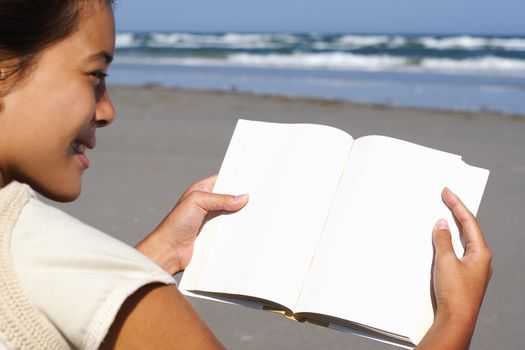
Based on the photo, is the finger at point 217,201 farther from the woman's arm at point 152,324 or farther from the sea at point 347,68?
the sea at point 347,68

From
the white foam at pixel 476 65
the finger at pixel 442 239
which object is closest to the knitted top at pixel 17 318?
the finger at pixel 442 239

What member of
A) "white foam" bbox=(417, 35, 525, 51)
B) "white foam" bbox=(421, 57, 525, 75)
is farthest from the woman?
"white foam" bbox=(417, 35, 525, 51)

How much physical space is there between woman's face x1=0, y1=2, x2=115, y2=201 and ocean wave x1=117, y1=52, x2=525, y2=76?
11.2 metres

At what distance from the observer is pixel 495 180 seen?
384 centimetres

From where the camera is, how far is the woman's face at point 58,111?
973 mm

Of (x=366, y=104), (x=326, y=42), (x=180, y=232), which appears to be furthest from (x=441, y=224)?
(x=326, y=42)

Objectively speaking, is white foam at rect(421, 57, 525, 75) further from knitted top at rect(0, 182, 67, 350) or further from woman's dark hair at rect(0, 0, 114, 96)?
knitted top at rect(0, 182, 67, 350)

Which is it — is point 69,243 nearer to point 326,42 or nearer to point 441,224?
point 441,224

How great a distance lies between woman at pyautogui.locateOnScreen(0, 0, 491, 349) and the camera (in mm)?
833

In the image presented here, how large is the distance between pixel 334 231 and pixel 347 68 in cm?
1238

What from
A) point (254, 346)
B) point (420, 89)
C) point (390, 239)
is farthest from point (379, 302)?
point (420, 89)

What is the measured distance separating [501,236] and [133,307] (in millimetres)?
2391

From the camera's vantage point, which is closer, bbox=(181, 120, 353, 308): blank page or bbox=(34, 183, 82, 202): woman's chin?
bbox=(34, 183, 82, 202): woman's chin

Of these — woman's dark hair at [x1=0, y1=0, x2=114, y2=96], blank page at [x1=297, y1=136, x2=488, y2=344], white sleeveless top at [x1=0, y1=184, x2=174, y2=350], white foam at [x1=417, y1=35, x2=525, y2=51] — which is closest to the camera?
white sleeveless top at [x1=0, y1=184, x2=174, y2=350]
